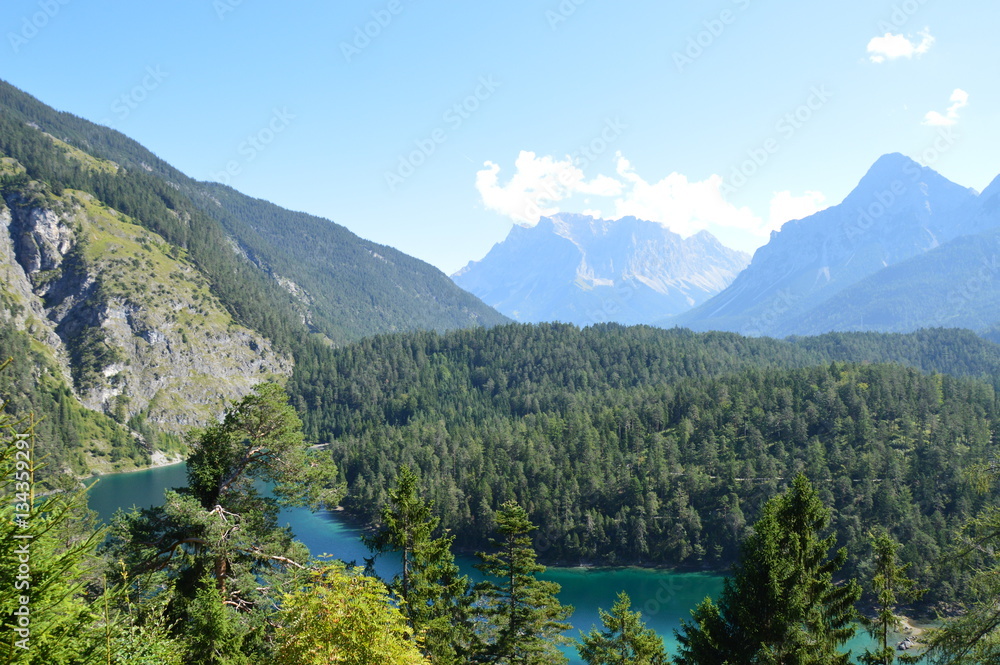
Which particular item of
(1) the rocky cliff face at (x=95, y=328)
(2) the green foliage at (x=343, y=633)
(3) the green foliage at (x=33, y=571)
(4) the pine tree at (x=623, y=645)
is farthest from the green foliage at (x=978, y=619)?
(1) the rocky cliff face at (x=95, y=328)

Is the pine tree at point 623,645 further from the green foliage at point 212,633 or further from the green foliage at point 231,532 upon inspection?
the green foliage at point 212,633

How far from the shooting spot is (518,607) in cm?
3080

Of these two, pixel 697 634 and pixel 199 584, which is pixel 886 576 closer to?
pixel 697 634

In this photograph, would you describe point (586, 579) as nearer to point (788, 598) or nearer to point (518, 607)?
point (518, 607)

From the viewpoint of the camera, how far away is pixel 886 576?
27.8m

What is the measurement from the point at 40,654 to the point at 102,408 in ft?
660

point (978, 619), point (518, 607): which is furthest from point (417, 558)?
point (978, 619)

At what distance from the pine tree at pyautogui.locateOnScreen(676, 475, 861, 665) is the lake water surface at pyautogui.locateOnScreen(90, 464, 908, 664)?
129 feet

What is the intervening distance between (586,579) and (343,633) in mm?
87079

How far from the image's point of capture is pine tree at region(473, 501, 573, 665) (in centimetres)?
3033

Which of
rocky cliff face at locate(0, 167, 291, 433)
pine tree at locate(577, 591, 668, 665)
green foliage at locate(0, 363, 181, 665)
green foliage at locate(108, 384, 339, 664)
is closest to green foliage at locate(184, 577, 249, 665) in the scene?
green foliage at locate(108, 384, 339, 664)

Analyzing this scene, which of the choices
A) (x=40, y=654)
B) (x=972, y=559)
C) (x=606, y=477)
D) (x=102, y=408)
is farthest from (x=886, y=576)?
(x=102, y=408)

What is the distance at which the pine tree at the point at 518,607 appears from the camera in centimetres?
3033

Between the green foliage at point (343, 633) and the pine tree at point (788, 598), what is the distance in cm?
1502
